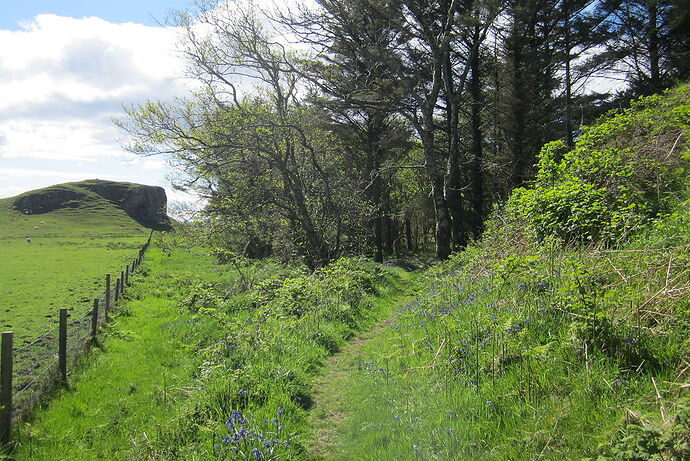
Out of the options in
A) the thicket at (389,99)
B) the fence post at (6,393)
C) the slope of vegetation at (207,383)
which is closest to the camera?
the slope of vegetation at (207,383)

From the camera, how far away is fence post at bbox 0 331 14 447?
5348 mm

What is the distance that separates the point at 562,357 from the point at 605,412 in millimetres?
846

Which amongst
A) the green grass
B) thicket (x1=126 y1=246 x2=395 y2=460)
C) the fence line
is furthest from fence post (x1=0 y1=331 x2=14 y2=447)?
thicket (x1=126 y1=246 x2=395 y2=460)

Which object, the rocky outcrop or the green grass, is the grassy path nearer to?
the green grass

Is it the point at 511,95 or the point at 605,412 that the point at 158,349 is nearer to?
the point at 605,412

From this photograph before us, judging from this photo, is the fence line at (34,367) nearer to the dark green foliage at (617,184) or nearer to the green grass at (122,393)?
the green grass at (122,393)

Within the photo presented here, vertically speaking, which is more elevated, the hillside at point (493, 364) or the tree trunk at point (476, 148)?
the tree trunk at point (476, 148)

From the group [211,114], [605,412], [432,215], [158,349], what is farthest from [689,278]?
[432,215]

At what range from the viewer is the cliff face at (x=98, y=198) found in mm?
116188

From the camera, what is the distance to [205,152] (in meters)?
16.0

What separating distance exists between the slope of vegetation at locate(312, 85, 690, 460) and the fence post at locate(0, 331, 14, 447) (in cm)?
470

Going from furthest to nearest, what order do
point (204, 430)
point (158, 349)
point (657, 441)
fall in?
point (158, 349), point (204, 430), point (657, 441)

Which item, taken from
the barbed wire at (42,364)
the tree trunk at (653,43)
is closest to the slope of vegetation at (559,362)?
the barbed wire at (42,364)

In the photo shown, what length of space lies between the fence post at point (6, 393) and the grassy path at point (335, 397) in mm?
4229
